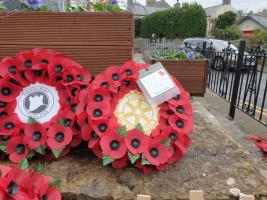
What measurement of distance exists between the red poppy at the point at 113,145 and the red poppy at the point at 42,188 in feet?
1.36

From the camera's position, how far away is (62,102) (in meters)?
2.14

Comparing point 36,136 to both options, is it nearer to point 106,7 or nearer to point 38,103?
point 38,103

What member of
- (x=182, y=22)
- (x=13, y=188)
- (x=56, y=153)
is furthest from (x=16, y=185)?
(x=182, y=22)

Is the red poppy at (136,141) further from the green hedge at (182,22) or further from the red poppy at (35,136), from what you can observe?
the green hedge at (182,22)

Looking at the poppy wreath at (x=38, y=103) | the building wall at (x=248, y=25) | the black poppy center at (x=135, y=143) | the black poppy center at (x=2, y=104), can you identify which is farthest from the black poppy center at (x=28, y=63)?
the building wall at (x=248, y=25)

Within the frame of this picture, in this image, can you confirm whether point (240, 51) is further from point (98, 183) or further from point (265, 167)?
point (98, 183)

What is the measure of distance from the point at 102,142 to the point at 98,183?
23cm

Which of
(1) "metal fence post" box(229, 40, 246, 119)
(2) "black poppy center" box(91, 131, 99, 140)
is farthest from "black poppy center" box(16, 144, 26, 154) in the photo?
(1) "metal fence post" box(229, 40, 246, 119)

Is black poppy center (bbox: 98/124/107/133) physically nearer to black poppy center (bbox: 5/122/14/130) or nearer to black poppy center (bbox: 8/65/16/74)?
black poppy center (bbox: 5/122/14/130)

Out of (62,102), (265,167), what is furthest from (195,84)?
(62,102)

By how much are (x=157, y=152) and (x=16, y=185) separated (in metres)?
0.82

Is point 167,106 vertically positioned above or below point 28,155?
above

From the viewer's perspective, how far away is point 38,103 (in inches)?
84.6

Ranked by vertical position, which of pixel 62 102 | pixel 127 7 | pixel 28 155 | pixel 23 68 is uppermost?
pixel 127 7
